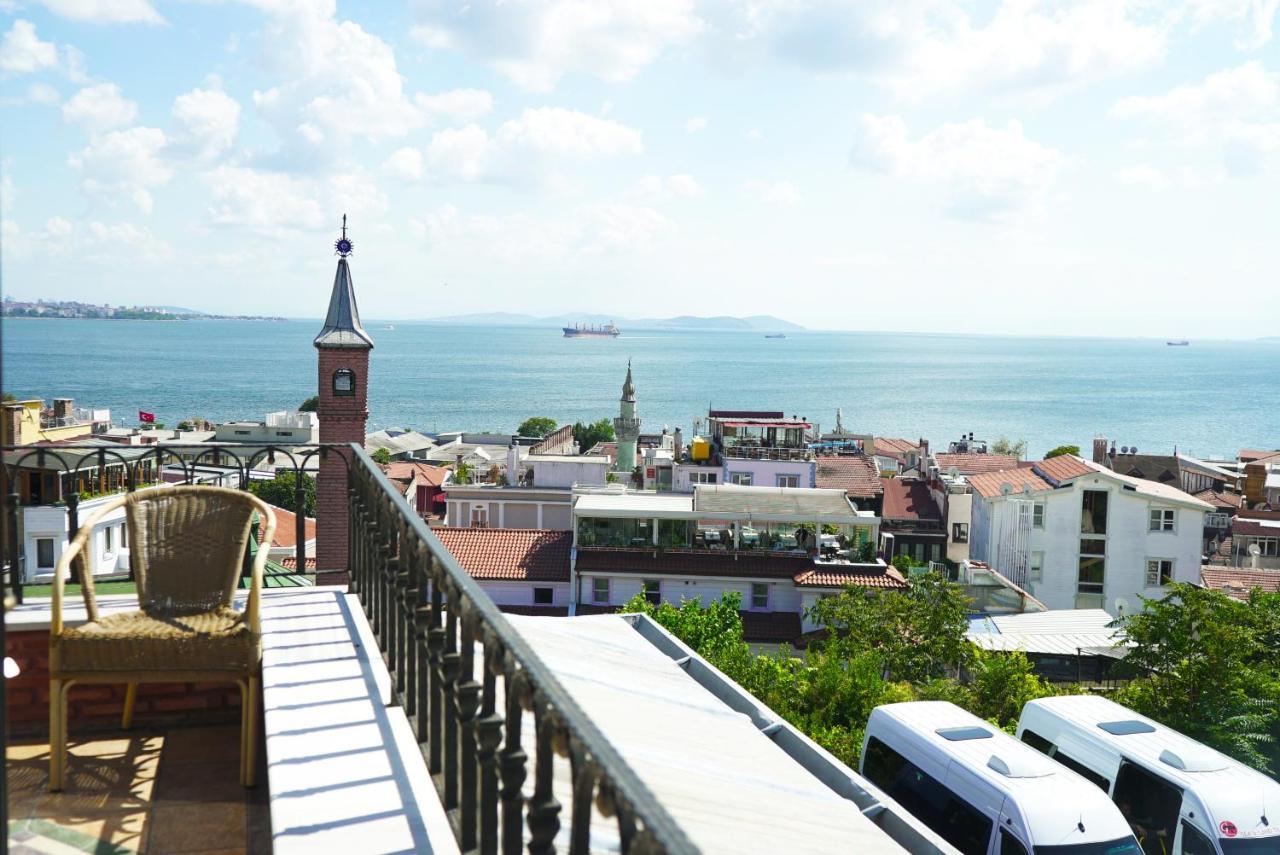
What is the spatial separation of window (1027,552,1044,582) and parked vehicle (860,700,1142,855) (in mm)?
25969

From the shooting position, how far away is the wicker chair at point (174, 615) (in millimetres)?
4016

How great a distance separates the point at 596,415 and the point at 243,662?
448 ft

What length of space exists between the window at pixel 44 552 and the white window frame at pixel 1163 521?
97.5 feet

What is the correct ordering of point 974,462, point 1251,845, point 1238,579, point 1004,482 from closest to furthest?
point 1251,845, point 1238,579, point 1004,482, point 974,462

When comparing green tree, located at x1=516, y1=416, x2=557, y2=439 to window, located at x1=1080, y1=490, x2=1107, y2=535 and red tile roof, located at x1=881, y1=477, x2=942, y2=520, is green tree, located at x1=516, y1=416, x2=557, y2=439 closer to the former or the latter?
red tile roof, located at x1=881, y1=477, x2=942, y2=520

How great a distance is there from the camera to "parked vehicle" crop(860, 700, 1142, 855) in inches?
324

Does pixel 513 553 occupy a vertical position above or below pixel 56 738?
below

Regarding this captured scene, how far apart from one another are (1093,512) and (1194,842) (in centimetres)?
2713

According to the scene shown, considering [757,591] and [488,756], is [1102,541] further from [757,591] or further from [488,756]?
[488,756]

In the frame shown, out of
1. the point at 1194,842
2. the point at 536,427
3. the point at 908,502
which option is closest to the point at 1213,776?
the point at 1194,842

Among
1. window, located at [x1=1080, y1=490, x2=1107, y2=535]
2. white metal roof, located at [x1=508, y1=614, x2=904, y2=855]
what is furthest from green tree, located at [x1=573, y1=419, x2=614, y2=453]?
white metal roof, located at [x1=508, y1=614, x2=904, y2=855]

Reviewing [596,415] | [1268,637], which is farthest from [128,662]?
[596,415]

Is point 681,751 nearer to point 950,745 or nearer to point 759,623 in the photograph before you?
point 950,745

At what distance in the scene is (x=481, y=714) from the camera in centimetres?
265
